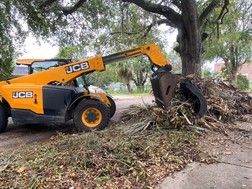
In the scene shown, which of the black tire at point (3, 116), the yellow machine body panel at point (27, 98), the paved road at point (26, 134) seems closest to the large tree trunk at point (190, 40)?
the paved road at point (26, 134)

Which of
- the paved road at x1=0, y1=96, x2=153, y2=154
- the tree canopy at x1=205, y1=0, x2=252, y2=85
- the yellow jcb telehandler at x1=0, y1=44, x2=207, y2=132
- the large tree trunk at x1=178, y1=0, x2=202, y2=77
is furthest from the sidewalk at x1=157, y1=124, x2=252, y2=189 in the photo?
the tree canopy at x1=205, y1=0, x2=252, y2=85

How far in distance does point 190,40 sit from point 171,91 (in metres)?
3.22

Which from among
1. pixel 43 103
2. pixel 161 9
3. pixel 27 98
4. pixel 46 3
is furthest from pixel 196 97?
pixel 46 3

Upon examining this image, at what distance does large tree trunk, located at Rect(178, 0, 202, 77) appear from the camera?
712 cm

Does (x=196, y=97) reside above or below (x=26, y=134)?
above

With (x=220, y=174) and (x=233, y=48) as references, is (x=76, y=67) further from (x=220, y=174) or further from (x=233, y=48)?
(x=233, y=48)

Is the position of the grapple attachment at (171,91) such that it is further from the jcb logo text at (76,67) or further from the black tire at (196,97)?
the jcb logo text at (76,67)

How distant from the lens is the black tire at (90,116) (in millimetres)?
5168

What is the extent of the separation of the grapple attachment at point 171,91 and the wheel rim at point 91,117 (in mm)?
1335

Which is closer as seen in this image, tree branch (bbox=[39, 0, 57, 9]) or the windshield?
the windshield

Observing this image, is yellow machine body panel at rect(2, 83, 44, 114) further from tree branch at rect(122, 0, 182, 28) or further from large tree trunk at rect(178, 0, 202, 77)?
large tree trunk at rect(178, 0, 202, 77)

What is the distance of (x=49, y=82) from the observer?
5.41 meters

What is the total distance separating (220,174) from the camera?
2.97 metres

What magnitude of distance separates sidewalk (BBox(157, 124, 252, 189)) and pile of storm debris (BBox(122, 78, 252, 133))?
103cm
